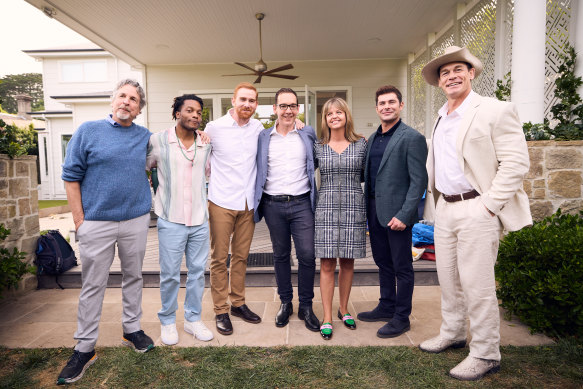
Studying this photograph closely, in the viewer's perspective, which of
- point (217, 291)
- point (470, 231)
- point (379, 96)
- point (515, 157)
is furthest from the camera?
point (217, 291)

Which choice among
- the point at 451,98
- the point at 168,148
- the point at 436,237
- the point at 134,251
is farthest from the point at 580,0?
the point at 134,251

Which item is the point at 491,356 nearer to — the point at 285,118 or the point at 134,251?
the point at 285,118

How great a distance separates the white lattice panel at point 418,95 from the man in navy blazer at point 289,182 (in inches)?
218

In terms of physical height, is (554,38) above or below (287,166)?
above

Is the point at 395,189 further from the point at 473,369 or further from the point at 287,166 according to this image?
the point at 473,369

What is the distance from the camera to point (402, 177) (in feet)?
8.13

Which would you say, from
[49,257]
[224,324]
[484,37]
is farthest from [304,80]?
[224,324]

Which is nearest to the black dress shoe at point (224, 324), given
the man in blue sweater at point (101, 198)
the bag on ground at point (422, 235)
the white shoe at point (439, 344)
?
the man in blue sweater at point (101, 198)

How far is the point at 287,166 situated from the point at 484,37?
428 cm

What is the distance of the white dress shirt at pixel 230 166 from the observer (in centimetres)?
263

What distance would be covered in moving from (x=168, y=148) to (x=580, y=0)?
4.14m

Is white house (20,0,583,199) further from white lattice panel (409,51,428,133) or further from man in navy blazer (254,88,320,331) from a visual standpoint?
man in navy blazer (254,88,320,331)

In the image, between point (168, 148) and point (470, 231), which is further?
point (168, 148)

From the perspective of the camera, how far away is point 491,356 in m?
2.03
